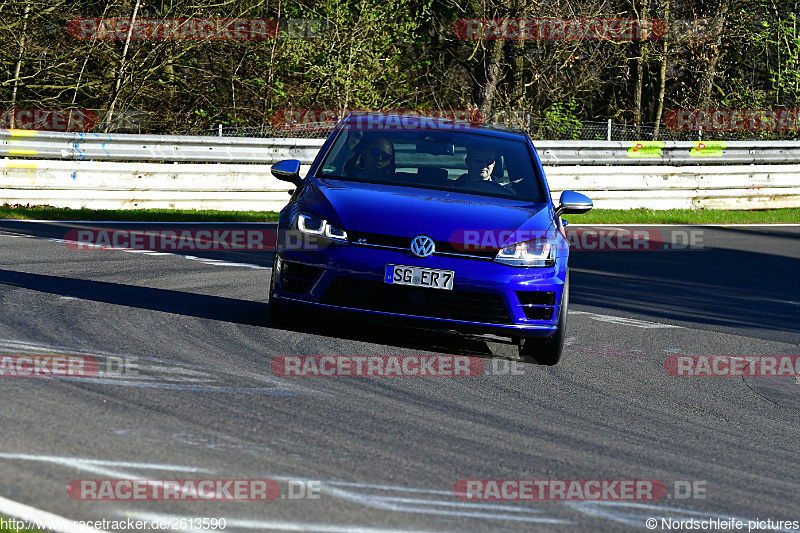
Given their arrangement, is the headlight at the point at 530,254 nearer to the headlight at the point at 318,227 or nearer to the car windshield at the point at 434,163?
the car windshield at the point at 434,163

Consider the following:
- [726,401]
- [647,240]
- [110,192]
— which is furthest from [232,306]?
[647,240]

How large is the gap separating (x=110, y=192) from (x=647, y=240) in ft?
27.1

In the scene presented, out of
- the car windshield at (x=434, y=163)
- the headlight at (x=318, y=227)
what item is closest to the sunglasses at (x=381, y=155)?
the car windshield at (x=434, y=163)

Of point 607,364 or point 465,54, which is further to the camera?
point 465,54

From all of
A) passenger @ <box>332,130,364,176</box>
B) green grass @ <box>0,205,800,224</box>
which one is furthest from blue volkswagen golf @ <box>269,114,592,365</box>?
green grass @ <box>0,205,800,224</box>

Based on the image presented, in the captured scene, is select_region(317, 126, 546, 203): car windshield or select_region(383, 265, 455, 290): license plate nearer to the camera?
select_region(383, 265, 455, 290): license plate

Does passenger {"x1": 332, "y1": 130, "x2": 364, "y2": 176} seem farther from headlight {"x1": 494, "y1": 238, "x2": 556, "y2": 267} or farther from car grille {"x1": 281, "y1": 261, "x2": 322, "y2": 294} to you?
headlight {"x1": 494, "y1": 238, "x2": 556, "y2": 267}

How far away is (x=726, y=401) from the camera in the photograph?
6.73 meters

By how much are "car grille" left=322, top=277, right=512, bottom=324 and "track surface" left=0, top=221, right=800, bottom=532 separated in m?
0.35

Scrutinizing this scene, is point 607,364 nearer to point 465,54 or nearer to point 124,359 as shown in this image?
point 124,359

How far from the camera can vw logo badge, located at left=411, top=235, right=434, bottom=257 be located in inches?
272

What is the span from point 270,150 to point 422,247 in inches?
465

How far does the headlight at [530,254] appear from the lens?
279 inches

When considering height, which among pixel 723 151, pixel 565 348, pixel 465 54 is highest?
pixel 465 54
